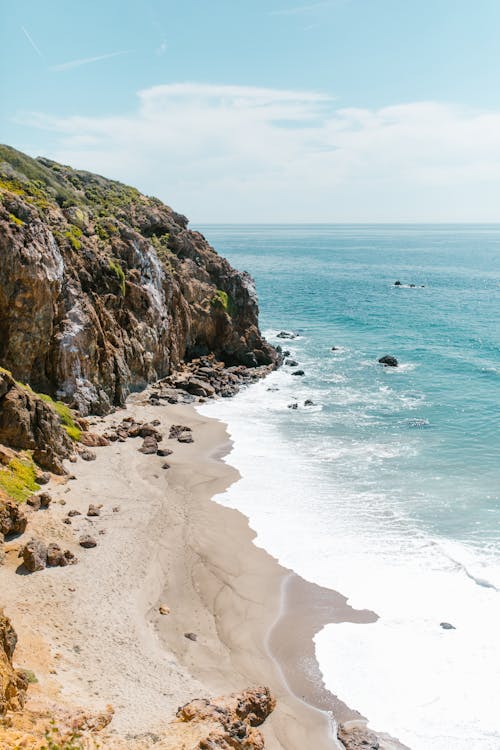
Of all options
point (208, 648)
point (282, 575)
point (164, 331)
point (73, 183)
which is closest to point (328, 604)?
point (282, 575)

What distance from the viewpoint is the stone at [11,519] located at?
23.3m

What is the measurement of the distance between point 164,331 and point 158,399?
7306 millimetres

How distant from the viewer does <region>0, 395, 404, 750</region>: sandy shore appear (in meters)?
17.0

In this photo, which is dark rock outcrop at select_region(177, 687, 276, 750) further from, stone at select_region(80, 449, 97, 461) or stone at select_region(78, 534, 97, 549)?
stone at select_region(80, 449, 97, 461)

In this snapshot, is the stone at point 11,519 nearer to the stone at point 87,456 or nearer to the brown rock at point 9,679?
the brown rock at point 9,679

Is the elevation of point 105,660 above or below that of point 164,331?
below

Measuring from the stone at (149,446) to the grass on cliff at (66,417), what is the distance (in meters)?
3.82

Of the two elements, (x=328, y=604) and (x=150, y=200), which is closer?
(x=328, y=604)

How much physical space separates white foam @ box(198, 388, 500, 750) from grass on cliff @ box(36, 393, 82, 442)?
9.41 meters

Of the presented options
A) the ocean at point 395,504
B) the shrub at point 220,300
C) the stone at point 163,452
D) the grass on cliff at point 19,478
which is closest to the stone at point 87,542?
the grass on cliff at point 19,478

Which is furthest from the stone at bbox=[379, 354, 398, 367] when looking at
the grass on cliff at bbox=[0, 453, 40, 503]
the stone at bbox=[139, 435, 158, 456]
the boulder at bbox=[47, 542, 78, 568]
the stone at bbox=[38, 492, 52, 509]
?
the boulder at bbox=[47, 542, 78, 568]

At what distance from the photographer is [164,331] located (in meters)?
50.9

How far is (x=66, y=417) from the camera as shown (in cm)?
3578

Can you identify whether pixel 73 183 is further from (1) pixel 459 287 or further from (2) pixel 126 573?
(1) pixel 459 287
